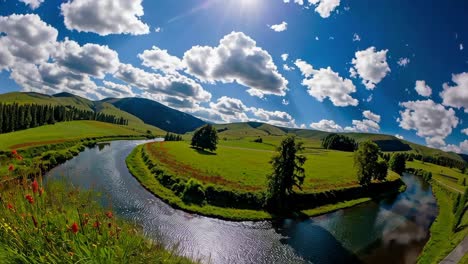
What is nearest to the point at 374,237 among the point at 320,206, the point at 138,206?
the point at 320,206

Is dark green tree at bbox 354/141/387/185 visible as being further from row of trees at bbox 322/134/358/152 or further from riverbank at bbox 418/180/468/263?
row of trees at bbox 322/134/358/152

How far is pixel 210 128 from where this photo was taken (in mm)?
95625

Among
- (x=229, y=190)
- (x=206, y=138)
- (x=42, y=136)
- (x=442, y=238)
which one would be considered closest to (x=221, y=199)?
(x=229, y=190)

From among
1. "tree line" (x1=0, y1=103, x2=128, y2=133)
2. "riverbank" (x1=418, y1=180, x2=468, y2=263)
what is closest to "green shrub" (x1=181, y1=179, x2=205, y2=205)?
"riverbank" (x1=418, y1=180, x2=468, y2=263)

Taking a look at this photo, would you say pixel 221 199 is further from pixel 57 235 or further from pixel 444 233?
pixel 57 235

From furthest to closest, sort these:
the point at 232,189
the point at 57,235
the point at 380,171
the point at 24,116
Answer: the point at 24,116 < the point at 380,171 < the point at 232,189 < the point at 57,235

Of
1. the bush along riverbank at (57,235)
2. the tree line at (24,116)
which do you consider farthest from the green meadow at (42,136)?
the bush along riverbank at (57,235)

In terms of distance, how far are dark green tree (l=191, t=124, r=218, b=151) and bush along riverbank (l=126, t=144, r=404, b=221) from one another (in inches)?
1622

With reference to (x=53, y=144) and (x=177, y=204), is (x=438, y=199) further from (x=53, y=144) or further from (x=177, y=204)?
(x=53, y=144)

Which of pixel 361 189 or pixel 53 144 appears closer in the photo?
pixel 361 189

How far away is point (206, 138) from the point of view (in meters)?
93.3

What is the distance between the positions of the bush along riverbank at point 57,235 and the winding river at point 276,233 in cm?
1520

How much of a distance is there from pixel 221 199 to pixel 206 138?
55648 millimetres

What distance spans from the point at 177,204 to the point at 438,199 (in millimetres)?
71538
